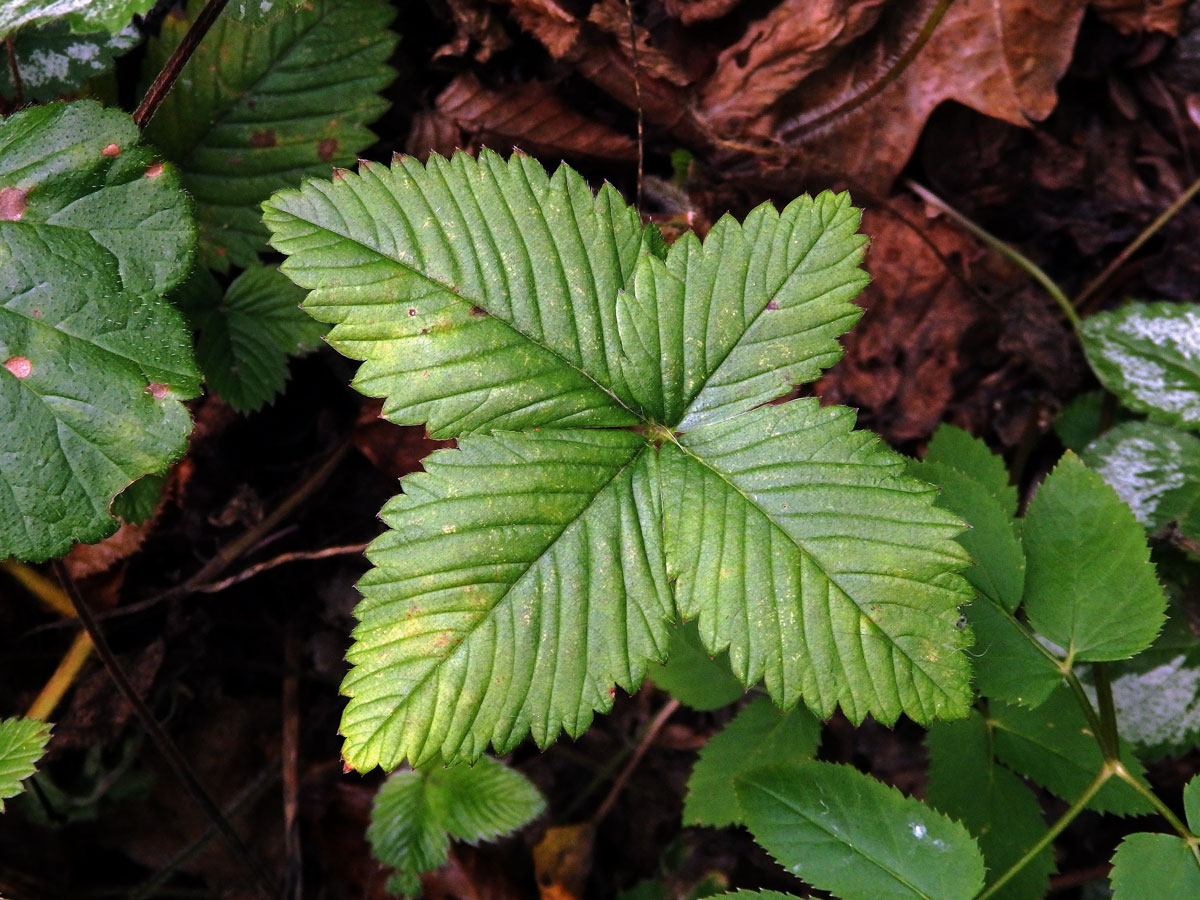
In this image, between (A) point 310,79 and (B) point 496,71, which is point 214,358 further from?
(B) point 496,71

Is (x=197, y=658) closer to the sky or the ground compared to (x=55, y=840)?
closer to the sky

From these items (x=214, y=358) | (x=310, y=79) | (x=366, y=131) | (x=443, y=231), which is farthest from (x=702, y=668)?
(x=310, y=79)

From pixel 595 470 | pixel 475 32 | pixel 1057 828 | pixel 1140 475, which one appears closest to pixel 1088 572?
pixel 1057 828

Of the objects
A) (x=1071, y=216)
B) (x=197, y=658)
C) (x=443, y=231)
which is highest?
(x=443, y=231)

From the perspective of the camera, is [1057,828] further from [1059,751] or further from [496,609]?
[496,609]

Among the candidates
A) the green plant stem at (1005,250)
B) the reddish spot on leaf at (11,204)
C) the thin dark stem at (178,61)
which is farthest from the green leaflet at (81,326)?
the green plant stem at (1005,250)

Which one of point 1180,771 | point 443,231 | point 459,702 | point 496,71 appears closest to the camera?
point 459,702
